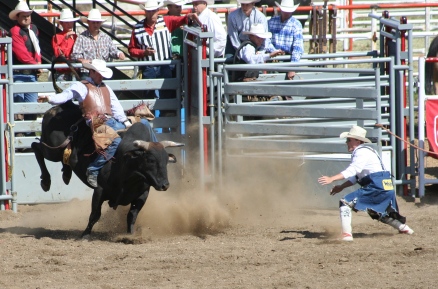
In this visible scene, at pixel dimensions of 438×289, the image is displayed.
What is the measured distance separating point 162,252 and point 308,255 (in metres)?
1.33

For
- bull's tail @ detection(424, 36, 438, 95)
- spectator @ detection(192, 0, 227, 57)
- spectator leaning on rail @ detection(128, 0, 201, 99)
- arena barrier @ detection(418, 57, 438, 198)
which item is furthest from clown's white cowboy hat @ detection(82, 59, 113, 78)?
bull's tail @ detection(424, 36, 438, 95)

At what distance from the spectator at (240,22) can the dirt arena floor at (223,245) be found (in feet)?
6.56

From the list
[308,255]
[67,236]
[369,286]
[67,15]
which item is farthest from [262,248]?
[67,15]

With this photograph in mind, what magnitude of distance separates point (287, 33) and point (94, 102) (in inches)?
131

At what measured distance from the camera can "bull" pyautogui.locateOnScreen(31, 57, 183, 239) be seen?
7.62m

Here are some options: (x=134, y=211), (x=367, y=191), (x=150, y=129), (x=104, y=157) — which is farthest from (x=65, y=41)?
(x=367, y=191)

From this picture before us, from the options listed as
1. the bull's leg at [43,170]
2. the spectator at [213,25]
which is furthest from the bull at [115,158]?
the spectator at [213,25]

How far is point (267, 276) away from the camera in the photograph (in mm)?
6273

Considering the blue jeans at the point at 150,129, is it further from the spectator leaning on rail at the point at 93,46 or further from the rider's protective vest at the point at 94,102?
the spectator leaning on rail at the point at 93,46

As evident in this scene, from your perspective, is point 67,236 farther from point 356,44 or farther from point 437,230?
point 356,44

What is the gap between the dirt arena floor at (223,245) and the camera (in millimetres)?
6246

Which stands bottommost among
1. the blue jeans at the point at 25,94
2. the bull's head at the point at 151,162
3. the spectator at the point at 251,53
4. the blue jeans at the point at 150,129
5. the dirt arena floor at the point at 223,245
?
the dirt arena floor at the point at 223,245

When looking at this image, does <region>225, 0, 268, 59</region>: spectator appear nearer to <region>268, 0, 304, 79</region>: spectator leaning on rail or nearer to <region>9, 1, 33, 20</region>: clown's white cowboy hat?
<region>268, 0, 304, 79</region>: spectator leaning on rail

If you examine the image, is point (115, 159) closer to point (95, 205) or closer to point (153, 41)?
point (95, 205)
